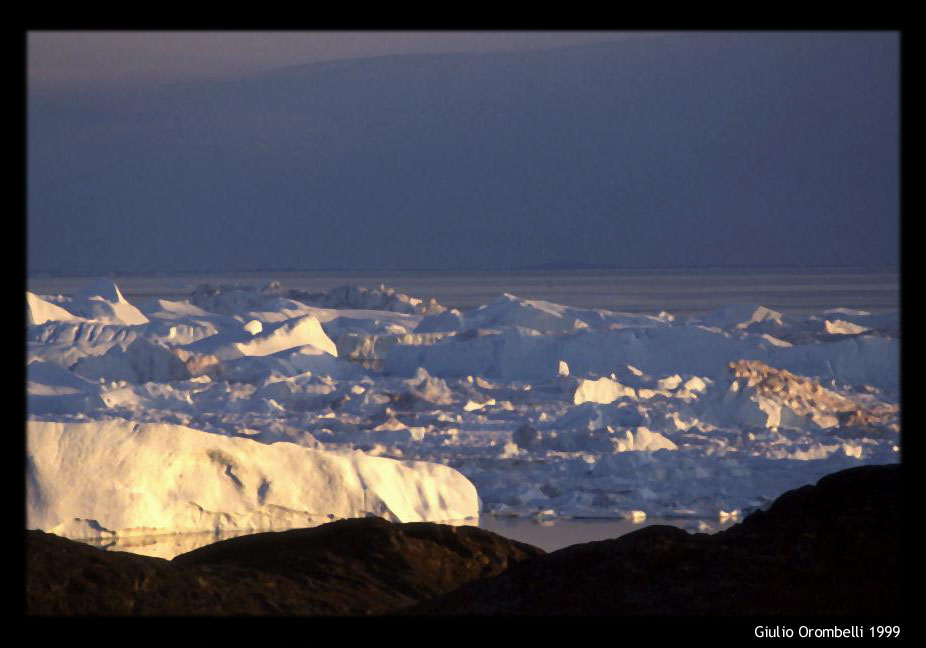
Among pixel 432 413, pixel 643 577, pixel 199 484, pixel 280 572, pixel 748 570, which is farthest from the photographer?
pixel 432 413

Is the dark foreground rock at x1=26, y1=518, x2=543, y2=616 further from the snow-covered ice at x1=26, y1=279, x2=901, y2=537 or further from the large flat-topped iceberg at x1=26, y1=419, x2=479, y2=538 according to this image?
the snow-covered ice at x1=26, y1=279, x2=901, y2=537

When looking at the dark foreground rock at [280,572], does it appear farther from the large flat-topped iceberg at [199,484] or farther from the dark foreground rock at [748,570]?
the large flat-topped iceberg at [199,484]

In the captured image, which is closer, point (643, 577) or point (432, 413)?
point (643, 577)

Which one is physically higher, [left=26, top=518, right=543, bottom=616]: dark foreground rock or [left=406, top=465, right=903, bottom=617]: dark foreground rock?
[left=406, top=465, right=903, bottom=617]: dark foreground rock

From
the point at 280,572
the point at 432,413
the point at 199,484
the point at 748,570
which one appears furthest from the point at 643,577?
the point at 432,413

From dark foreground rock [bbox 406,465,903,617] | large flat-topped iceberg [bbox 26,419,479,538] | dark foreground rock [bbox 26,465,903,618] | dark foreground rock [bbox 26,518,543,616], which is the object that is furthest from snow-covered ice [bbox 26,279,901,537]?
dark foreground rock [bbox 406,465,903,617]

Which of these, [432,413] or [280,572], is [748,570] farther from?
[432,413]
